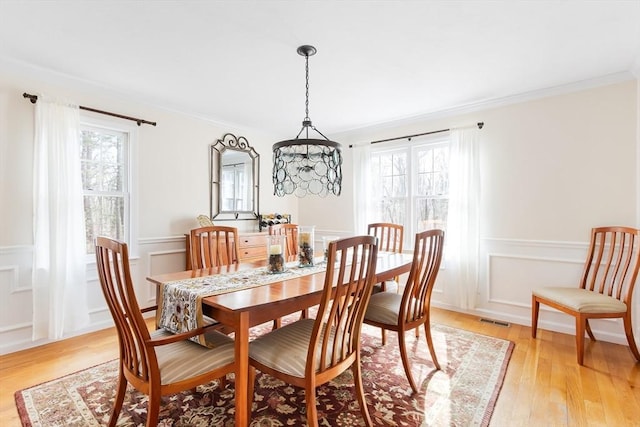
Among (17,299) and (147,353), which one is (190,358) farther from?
(17,299)

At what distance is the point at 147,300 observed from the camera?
3521mm

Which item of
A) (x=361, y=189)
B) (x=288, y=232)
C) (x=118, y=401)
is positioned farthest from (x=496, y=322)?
(x=118, y=401)

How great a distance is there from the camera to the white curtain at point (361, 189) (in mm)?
4453

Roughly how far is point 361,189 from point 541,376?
9.40 feet

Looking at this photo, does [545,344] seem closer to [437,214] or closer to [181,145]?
[437,214]

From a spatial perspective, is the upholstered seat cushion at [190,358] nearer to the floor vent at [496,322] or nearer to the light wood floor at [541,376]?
the light wood floor at [541,376]

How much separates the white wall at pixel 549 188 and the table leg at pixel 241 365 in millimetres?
2938

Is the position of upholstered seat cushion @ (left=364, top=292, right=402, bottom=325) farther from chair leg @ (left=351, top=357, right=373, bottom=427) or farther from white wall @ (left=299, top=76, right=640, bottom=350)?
white wall @ (left=299, top=76, right=640, bottom=350)

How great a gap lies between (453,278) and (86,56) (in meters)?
4.14

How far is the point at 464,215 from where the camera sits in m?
3.58

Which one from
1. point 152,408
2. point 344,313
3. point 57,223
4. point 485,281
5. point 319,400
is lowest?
point 319,400

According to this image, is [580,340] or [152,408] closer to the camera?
[152,408]

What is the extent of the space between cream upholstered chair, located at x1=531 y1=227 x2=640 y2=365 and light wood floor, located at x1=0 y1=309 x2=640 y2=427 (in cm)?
16

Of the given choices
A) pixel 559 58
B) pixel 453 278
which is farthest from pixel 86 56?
pixel 453 278
